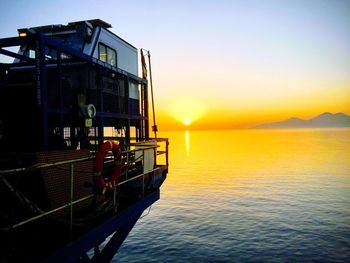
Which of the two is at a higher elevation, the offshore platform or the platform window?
the platform window

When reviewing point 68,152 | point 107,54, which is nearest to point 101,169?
point 68,152

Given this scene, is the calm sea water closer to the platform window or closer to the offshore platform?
the offshore platform

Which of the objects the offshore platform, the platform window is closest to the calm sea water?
the offshore platform

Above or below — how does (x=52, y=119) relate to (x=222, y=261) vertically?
above

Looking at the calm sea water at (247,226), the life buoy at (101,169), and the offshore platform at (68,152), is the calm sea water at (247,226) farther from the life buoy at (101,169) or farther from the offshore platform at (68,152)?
the life buoy at (101,169)

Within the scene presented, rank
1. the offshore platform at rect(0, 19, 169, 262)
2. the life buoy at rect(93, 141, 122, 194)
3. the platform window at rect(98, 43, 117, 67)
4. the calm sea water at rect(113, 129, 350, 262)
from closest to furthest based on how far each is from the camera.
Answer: the offshore platform at rect(0, 19, 169, 262), the life buoy at rect(93, 141, 122, 194), the platform window at rect(98, 43, 117, 67), the calm sea water at rect(113, 129, 350, 262)

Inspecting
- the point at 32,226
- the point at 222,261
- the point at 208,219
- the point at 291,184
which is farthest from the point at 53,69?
the point at 291,184

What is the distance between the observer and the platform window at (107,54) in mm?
11848

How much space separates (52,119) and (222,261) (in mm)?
13206

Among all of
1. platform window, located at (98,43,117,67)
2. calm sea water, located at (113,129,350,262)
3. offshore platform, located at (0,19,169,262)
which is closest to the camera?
offshore platform, located at (0,19,169,262)

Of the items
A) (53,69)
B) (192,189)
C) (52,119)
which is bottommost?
(192,189)

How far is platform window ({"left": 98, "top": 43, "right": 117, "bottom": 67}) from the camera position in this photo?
466 inches

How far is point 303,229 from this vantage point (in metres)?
22.9

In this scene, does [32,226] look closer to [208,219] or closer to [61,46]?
[61,46]
